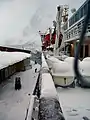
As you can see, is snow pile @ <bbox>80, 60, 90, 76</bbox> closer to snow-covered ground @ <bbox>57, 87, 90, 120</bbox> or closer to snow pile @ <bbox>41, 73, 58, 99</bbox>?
snow-covered ground @ <bbox>57, 87, 90, 120</bbox>

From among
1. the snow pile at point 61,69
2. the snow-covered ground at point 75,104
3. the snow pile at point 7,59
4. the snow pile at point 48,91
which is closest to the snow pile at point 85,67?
the snow pile at point 61,69

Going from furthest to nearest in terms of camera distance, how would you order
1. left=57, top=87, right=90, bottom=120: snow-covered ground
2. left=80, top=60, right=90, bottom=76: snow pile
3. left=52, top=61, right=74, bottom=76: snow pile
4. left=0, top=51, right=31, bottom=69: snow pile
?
left=52, top=61, right=74, bottom=76: snow pile < left=80, top=60, right=90, bottom=76: snow pile < left=57, top=87, right=90, bottom=120: snow-covered ground < left=0, top=51, right=31, bottom=69: snow pile

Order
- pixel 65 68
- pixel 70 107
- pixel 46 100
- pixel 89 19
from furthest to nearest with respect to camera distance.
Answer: pixel 65 68 < pixel 70 107 < pixel 46 100 < pixel 89 19

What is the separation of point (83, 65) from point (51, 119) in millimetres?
9888

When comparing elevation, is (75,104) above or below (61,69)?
below

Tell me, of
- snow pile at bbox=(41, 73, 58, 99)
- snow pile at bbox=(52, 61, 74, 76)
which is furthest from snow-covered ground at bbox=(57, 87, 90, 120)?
snow pile at bbox=(41, 73, 58, 99)

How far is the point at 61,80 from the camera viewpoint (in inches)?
412

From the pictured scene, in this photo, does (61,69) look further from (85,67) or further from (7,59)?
(7,59)

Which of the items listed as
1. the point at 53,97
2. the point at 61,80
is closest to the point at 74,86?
the point at 61,80

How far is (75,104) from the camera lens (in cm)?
741

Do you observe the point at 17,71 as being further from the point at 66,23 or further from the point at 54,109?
the point at 66,23

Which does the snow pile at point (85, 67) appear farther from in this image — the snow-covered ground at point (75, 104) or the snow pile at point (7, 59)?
the snow pile at point (7, 59)

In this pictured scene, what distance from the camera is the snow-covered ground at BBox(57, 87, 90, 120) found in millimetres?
6043

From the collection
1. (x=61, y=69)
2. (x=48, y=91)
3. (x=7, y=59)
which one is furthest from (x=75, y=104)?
(x=48, y=91)
